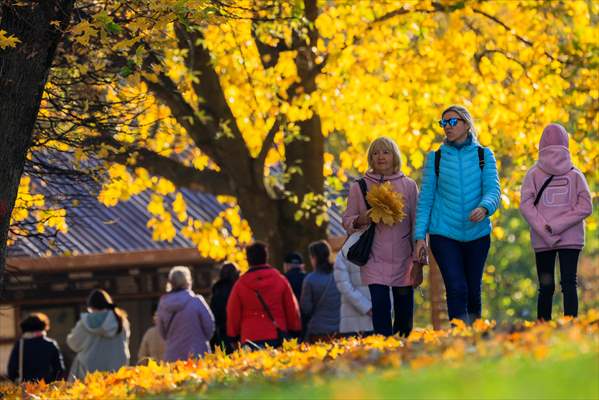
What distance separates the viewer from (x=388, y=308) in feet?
39.5

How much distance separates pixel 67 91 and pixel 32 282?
13.2 meters

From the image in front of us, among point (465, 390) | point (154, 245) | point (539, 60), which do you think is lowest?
point (465, 390)

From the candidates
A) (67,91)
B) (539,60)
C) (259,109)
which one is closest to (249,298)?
(67,91)

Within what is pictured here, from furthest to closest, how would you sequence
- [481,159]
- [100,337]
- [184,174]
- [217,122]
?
[184,174]
[217,122]
[100,337]
[481,159]

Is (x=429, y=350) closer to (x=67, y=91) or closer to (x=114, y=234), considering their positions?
(x=67, y=91)

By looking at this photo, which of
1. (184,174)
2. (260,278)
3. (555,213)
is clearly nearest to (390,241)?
(555,213)

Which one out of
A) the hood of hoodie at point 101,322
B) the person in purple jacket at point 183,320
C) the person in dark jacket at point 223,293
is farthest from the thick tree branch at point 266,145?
the person in purple jacket at point 183,320

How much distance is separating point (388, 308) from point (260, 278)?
2611mm

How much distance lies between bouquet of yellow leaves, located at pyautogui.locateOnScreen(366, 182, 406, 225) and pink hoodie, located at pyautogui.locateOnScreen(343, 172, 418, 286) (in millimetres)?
226

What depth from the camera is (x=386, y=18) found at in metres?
19.9

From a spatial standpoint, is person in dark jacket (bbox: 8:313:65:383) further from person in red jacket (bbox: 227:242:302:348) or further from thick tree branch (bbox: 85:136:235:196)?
thick tree branch (bbox: 85:136:235:196)

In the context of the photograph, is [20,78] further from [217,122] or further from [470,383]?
[217,122]

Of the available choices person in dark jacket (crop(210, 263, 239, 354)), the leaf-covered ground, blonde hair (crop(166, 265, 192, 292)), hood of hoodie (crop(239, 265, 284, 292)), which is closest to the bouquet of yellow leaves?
the leaf-covered ground

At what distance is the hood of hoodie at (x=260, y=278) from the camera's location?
14438 millimetres
